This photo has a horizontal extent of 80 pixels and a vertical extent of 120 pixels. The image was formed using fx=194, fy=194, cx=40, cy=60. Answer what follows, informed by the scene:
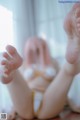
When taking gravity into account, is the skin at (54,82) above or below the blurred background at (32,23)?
below

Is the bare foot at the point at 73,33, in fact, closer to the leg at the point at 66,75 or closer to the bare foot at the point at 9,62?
the leg at the point at 66,75

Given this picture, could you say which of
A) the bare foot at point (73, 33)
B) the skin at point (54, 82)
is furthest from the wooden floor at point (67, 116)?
the bare foot at point (73, 33)

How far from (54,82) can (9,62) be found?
0.13 meters

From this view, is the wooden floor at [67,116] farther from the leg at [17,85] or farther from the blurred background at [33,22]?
the blurred background at [33,22]

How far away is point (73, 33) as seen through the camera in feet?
Result: 1.24

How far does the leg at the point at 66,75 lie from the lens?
0.37 metres

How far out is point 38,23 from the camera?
47 centimetres

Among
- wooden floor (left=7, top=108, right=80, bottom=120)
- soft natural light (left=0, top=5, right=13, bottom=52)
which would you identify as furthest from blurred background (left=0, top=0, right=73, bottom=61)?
wooden floor (left=7, top=108, right=80, bottom=120)

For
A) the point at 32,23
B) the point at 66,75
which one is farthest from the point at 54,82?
the point at 32,23

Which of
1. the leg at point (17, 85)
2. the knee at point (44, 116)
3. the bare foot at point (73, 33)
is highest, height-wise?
the bare foot at point (73, 33)

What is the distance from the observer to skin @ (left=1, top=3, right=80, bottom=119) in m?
0.37

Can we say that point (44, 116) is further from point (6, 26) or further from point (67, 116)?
point (6, 26)

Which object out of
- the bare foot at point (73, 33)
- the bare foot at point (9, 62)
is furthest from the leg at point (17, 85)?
the bare foot at point (73, 33)

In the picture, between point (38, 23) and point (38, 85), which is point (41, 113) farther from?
point (38, 23)
